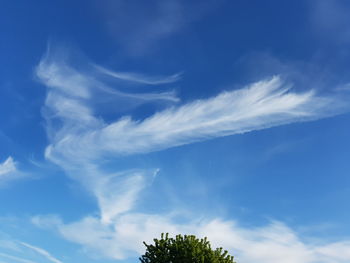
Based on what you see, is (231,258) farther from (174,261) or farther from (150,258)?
(150,258)

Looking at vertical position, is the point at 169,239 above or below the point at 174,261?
above

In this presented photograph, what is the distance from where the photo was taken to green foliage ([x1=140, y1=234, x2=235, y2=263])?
105ft

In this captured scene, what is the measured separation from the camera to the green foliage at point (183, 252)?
3191cm

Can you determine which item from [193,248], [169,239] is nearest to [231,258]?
[193,248]

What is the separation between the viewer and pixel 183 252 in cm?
3222

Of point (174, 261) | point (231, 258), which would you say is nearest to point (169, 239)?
point (174, 261)

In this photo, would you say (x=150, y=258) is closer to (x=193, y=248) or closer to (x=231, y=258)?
(x=193, y=248)

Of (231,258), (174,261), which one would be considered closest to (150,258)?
(174,261)

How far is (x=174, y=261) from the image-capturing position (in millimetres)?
32469

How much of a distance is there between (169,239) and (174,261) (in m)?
2.13

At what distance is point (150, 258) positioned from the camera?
33188 mm

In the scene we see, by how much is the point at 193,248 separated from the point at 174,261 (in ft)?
7.40

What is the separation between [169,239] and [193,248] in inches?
107

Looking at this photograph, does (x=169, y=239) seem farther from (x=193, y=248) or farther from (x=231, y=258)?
(x=231, y=258)
